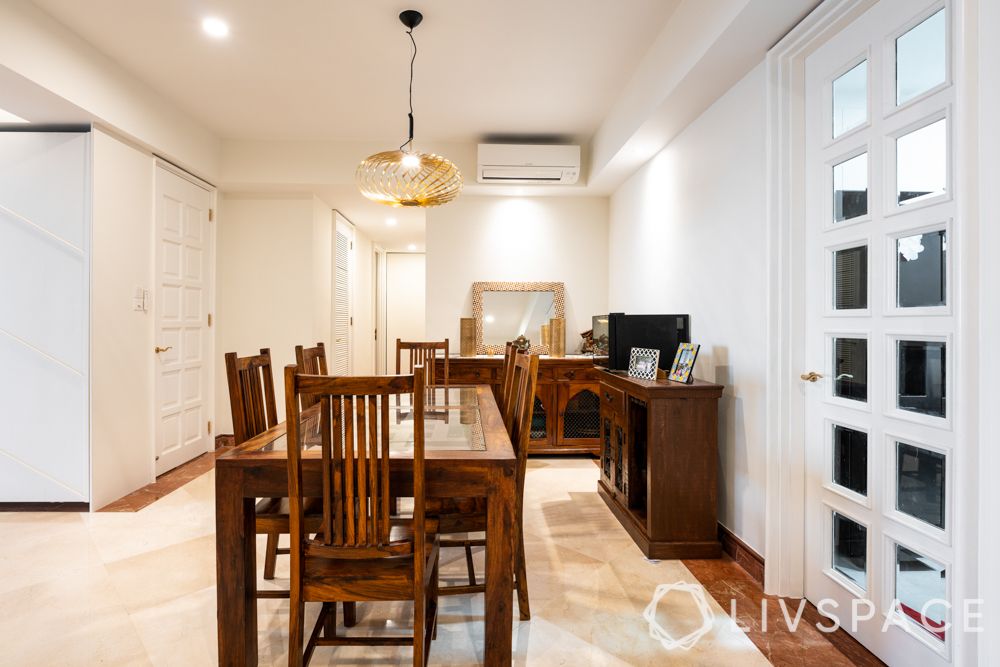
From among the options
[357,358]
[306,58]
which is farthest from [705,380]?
[357,358]

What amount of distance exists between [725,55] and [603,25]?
782 millimetres

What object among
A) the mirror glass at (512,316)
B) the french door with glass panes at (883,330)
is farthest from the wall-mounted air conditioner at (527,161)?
the french door with glass panes at (883,330)

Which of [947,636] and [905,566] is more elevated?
[905,566]

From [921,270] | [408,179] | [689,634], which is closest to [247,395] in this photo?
[408,179]

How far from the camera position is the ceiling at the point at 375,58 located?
8.71ft

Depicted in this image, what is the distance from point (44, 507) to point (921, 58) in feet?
15.7

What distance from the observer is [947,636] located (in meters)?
1.44

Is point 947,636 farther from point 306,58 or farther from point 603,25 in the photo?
point 306,58

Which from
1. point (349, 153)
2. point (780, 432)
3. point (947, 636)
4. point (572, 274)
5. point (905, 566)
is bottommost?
point (947, 636)

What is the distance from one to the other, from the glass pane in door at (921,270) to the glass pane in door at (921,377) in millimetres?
128

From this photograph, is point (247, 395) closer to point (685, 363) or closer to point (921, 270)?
point (685, 363)

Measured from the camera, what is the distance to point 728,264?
2.61 metres

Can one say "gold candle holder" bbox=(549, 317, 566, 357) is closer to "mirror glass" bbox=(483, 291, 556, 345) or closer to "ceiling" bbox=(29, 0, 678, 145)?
"mirror glass" bbox=(483, 291, 556, 345)

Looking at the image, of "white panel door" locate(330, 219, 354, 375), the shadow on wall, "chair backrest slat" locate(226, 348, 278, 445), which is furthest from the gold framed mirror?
"chair backrest slat" locate(226, 348, 278, 445)
